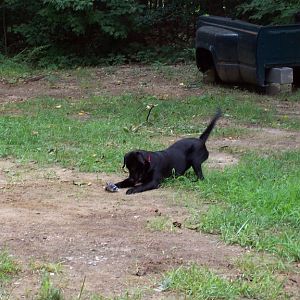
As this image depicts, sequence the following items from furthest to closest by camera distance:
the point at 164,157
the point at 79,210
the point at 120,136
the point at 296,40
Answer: the point at 296,40 → the point at 120,136 → the point at 164,157 → the point at 79,210

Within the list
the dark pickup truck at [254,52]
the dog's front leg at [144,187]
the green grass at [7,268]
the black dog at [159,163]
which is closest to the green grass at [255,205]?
the black dog at [159,163]

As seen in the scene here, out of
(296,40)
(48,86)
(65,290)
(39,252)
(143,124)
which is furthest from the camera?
(48,86)

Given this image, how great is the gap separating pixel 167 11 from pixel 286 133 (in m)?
10.5

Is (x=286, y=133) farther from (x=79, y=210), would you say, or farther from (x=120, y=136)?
(x=79, y=210)

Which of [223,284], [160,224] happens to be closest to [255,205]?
[160,224]

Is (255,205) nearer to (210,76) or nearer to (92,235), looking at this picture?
(92,235)

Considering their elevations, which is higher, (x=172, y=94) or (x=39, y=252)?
(x=39, y=252)

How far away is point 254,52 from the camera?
1311 centimetres

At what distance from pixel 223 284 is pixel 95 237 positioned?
4.25ft

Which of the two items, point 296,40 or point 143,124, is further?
point 296,40

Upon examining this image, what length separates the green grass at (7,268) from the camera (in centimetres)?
421

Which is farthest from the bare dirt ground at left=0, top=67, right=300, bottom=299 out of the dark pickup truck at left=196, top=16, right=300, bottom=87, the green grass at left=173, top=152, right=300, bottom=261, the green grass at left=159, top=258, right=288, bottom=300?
the dark pickup truck at left=196, top=16, right=300, bottom=87

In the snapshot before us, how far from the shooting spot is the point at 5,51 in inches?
818

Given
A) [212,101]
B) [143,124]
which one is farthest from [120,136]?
[212,101]
